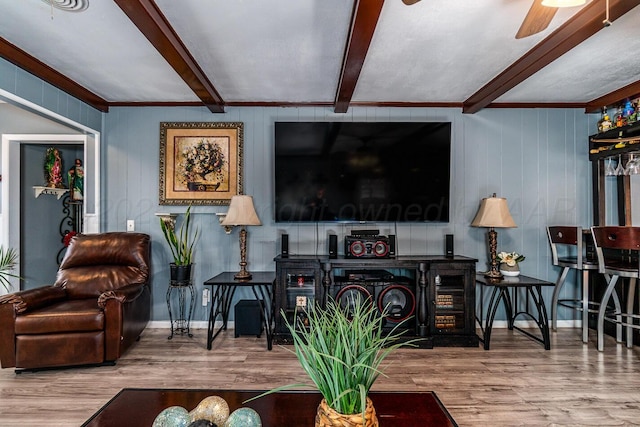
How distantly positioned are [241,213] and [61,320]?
1585 millimetres

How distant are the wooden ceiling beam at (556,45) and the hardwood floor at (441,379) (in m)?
2.30

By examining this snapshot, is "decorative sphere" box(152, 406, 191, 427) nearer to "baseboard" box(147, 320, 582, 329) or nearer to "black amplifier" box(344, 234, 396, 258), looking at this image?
"black amplifier" box(344, 234, 396, 258)

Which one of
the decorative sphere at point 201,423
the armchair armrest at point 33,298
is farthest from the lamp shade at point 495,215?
the armchair armrest at point 33,298

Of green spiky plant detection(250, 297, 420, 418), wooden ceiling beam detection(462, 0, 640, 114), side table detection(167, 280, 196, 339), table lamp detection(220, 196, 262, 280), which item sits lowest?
side table detection(167, 280, 196, 339)

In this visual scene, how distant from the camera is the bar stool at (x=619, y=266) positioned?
2.91 meters

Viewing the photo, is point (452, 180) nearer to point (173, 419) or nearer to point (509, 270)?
point (509, 270)

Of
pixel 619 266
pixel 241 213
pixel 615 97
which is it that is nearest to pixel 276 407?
pixel 241 213

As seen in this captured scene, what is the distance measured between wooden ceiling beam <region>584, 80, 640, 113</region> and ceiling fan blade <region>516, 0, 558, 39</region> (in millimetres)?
2190

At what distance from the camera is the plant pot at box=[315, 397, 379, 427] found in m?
1.10

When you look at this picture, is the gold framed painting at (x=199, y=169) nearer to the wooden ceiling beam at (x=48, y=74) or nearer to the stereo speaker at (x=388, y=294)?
the wooden ceiling beam at (x=48, y=74)

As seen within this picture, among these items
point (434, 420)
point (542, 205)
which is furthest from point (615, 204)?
point (434, 420)

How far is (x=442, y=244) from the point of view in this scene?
13.1 ft

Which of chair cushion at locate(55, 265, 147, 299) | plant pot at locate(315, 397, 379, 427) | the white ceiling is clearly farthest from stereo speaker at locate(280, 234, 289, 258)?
plant pot at locate(315, 397, 379, 427)

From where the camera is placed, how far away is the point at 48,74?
10.2 feet
